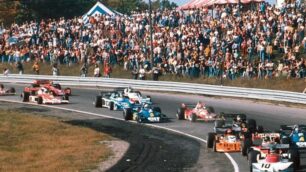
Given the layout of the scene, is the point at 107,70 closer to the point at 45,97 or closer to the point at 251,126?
the point at 45,97

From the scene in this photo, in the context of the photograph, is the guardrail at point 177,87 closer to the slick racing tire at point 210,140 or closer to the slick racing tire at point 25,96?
the slick racing tire at point 25,96

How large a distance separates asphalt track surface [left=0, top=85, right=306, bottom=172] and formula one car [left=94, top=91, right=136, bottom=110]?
14.8 inches

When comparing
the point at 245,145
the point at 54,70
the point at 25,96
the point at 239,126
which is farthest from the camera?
the point at 54,70

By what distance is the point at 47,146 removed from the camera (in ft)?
83.7

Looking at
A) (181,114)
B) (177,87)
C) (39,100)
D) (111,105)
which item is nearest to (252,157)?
(181,114)

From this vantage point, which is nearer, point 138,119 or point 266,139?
point 266,139

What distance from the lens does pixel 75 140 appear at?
2672 cm

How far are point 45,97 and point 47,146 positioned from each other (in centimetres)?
1388

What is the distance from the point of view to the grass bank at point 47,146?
71.2 ft

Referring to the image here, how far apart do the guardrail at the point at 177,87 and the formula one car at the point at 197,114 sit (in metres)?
6.47

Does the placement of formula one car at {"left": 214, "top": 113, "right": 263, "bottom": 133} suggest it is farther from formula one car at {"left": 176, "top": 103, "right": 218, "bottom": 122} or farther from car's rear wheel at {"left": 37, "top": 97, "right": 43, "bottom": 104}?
car's rear wheel at {"left": 37, "top": 97, "right": 43, "bottom": 104}

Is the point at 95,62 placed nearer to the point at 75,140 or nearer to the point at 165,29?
the point at 165,29

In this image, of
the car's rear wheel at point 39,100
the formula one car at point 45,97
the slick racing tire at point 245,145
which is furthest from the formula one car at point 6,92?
the slick racing tire at point 245,145

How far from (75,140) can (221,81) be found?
16.7m
